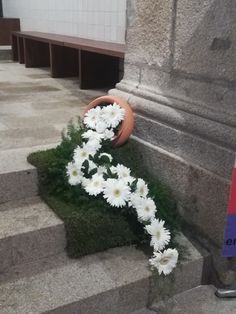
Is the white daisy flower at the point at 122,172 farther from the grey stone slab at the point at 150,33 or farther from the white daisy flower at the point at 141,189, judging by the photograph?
the grey stone slab at the point at 150,33

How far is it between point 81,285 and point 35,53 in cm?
621

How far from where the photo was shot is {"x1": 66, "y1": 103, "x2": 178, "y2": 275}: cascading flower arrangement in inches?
89.7

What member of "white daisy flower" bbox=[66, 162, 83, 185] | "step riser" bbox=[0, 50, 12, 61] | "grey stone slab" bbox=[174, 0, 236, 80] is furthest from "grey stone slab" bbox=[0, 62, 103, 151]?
"step riser" bbox=[0, 50, 12, 61]

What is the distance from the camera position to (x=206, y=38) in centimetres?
227

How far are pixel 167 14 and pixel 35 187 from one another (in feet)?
4.66

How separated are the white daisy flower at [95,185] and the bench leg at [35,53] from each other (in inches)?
220

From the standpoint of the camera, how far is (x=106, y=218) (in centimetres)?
234

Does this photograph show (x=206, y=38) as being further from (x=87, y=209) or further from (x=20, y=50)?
(x=20, y=50)

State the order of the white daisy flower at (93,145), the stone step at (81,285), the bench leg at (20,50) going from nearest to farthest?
the stone step at (81,285)
the white daisy flower at (93,145)
the bench leg at (20,50)

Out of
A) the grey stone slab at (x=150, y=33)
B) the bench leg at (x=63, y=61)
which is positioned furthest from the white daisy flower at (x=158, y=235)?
the bench leg at (x=63, y=61)

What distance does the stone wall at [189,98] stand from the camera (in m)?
2.19

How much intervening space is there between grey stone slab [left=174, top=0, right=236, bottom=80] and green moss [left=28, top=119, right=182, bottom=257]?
2.68 feet

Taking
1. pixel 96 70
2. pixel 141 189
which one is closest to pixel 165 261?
pixel 141 189

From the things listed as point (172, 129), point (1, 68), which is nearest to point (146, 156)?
point (172, 129)
